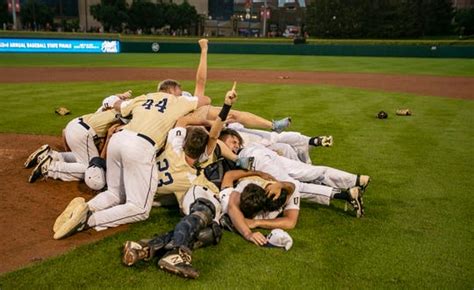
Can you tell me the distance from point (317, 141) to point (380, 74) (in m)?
18.6

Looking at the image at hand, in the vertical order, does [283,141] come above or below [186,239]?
above

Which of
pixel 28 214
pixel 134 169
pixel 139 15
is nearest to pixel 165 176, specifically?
pixel 134 169

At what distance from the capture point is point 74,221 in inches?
190

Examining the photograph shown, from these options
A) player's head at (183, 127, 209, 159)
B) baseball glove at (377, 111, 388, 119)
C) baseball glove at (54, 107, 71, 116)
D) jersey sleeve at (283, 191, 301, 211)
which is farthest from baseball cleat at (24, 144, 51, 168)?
baseball glove at (377, 111, 388, 119)

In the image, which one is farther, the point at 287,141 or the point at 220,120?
the point at 287,141

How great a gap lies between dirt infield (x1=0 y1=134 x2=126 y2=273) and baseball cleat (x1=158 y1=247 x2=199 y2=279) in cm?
112

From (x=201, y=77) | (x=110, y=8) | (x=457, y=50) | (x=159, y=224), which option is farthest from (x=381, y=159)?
(x=110, y=8)

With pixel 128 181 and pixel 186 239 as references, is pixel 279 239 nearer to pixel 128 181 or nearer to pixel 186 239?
pixel 186 239

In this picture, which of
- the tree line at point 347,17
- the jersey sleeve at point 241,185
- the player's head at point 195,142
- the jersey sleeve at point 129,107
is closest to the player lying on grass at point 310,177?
the jersey sleeve at point 241,185

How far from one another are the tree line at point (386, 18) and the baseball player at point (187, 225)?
223 ft

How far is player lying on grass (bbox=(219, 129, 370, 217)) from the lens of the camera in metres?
5.56

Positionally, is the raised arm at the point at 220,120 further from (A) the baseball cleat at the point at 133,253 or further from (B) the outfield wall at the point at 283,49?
(B) the outfield wall at the point at 283,49

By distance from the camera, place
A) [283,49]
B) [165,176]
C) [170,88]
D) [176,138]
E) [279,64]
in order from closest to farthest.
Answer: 1. [165,176]
2. [176,138]
3. [170,88]
4. [279,64]
5. [283,49]

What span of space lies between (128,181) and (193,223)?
94 centimetres
